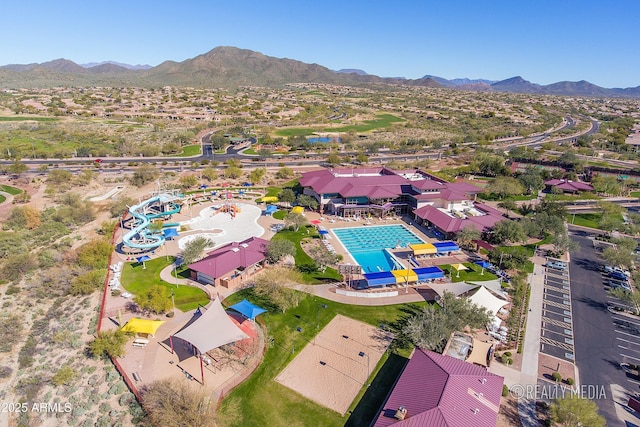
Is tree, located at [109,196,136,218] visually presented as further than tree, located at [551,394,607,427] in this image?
Yes

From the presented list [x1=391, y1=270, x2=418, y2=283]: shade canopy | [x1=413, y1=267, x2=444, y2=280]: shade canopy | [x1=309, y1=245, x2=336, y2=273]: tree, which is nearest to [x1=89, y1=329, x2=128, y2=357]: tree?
[x1=309, y1=245, x2=336, y2=273]: tree

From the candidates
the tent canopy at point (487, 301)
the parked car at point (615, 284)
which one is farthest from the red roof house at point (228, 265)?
the parked car at point (615, 284)

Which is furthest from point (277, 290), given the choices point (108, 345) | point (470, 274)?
point (470, 274)

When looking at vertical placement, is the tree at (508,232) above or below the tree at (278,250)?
above

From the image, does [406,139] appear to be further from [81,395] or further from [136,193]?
[81,395]

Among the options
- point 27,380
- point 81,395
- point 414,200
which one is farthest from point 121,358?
point 414,200

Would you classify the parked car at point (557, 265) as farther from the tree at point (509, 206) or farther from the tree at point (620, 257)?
the tree at point (509, 206)

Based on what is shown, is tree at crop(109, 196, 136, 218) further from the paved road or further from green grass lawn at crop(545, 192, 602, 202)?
green grass lawn at crop(545, 192, 602, 202)
